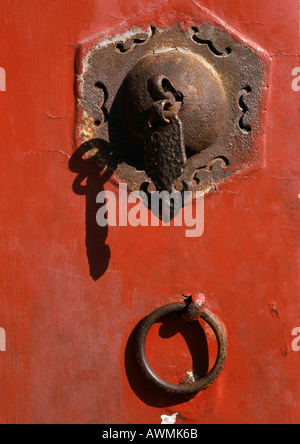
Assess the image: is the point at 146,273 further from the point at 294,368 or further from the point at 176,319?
the point at 294,368

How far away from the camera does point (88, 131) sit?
90cm

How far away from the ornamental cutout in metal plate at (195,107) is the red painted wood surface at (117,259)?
0.03 meters

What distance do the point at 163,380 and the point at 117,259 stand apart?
232 mm

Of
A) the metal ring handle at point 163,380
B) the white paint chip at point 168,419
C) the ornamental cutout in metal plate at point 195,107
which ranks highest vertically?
the ornamental cutout in metal plate at point 195,107

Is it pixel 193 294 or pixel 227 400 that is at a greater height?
pixel 193 294

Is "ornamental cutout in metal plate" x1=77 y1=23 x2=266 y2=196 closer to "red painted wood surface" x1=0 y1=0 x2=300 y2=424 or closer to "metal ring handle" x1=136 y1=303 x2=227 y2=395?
"red painted wood surface" x1=0 y1=0 x2=300 y2=424

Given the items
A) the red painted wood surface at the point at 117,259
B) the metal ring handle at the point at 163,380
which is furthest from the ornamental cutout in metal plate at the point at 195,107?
the metal ring handle at the point at 163,380

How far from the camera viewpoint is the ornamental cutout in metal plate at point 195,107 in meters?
0.85

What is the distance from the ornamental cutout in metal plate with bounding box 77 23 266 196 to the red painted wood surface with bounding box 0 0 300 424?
3cm

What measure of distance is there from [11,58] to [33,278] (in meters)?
0.41

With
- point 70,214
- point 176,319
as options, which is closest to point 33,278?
point 70,214

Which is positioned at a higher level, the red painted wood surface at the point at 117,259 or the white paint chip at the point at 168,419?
the red painted wood surface at the point at 117,259

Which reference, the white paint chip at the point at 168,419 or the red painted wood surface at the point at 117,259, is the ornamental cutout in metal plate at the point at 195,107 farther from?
the white paint chip at the point at 168,419

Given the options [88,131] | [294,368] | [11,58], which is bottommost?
[294,368]
